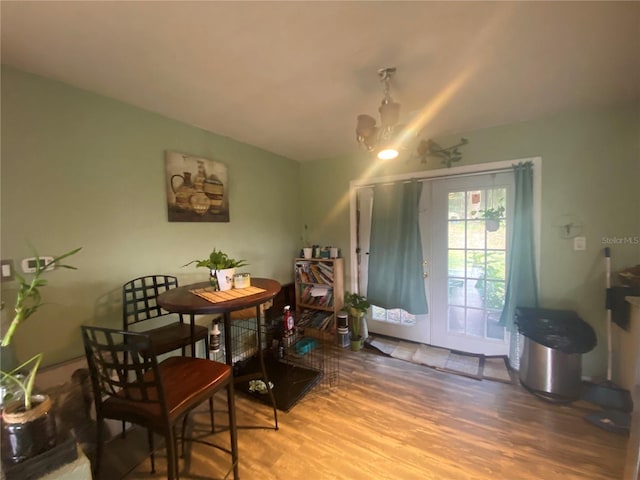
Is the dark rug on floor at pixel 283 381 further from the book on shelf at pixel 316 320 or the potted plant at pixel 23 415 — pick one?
the potted plant at pixel 23 415

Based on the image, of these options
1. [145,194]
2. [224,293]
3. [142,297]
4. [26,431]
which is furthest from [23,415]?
[145,194]

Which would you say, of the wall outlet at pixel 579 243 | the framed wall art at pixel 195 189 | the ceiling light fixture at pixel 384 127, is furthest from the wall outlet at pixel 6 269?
the wall outlet at pixel 579 243

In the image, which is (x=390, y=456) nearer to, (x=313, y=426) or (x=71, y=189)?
(x=313, y=426)

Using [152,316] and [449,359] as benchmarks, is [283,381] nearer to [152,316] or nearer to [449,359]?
[152,316]

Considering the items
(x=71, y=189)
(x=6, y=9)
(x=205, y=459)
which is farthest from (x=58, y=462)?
(x=6, y=9)

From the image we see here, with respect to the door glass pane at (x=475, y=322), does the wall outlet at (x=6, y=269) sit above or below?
above

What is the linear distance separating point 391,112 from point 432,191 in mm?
1478

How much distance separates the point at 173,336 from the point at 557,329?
9.47ft

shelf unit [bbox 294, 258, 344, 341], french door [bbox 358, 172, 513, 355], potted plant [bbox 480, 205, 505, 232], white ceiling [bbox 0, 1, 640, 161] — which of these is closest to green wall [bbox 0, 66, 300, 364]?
white ceiling [bbox 0, 1, 640, 161]

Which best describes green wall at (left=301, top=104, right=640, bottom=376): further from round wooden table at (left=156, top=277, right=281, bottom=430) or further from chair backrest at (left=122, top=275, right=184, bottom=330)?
chair backrest at (left=122, top=275, right=184, bottom=330)

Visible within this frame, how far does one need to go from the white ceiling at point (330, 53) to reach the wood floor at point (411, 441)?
2.31 metres

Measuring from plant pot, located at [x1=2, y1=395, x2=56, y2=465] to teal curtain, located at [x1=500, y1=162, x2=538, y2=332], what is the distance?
3.09 m

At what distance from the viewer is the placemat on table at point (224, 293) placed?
145 centimetres

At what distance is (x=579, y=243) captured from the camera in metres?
2.17
